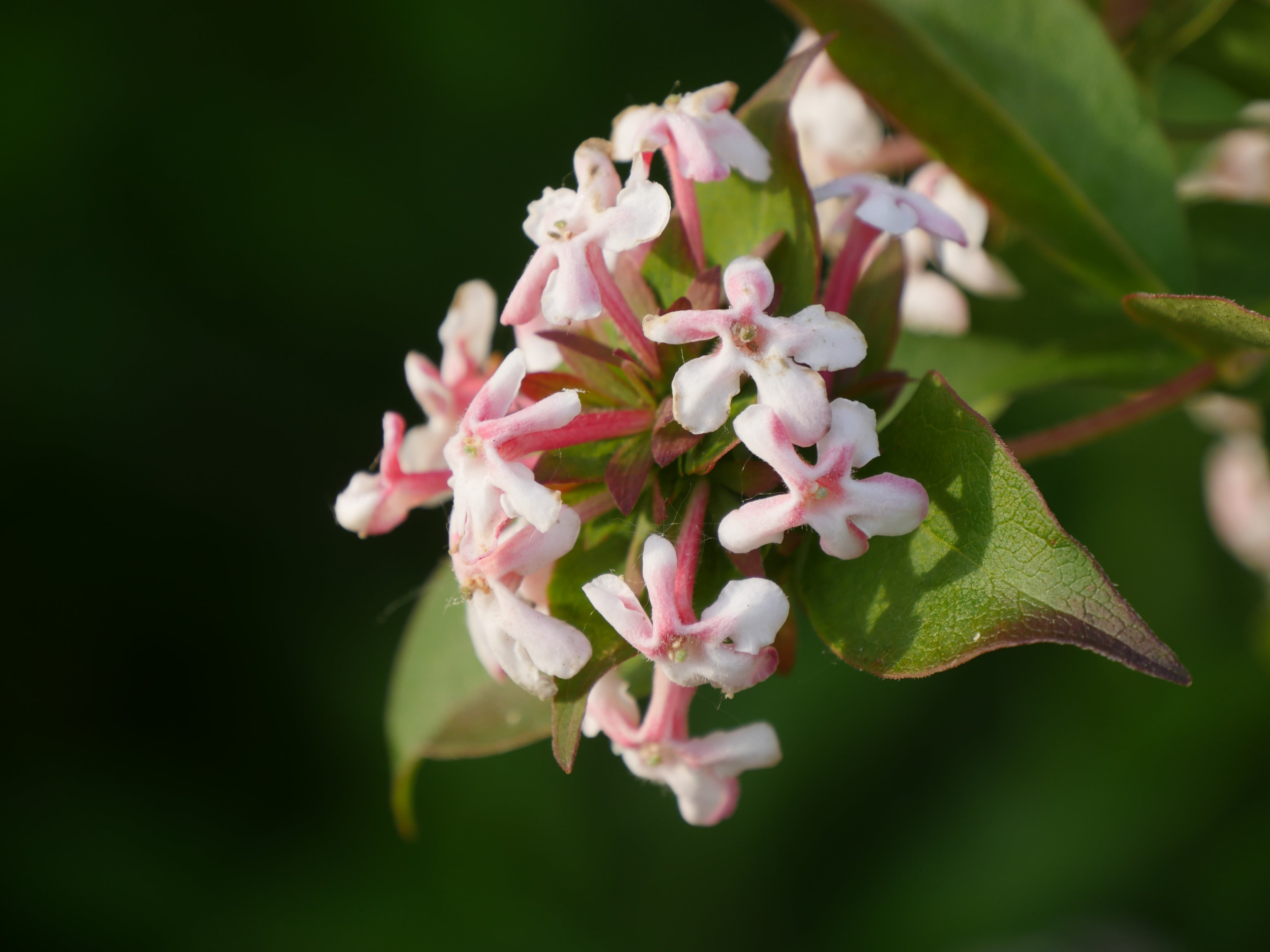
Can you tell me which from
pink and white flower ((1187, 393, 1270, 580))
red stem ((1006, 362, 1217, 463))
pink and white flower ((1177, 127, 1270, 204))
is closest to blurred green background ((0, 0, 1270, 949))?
pink and white flower ((1187, 393, 1270, 580))

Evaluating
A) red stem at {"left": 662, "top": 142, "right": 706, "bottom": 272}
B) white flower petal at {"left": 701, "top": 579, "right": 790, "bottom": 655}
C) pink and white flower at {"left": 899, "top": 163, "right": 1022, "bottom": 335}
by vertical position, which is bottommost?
pink and white flower at {"left": 899, "top": 163, "right": 1022, "bottom": 335}

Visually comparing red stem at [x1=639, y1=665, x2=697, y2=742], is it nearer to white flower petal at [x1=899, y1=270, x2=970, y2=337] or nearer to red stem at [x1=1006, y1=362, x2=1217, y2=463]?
red stem at [x1=1006, y1=362, x2=1217, y2=463]

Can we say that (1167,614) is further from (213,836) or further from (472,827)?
(213,836)

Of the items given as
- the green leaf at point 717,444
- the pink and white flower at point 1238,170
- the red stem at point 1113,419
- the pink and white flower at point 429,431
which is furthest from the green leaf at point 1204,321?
the pink and white flower at point 429,431

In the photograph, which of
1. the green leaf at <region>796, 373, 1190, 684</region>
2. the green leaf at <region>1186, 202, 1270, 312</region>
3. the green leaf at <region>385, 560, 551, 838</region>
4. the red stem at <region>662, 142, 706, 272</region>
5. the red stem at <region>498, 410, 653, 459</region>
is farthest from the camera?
the green leaf at <region>1186, 202, 1270, 312</region>

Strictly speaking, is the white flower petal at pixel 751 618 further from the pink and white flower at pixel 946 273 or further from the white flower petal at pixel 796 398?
the pink and white flower at pixel 946 273

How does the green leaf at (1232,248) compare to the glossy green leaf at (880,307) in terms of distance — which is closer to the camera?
the glossy green leaf at (880,307)
